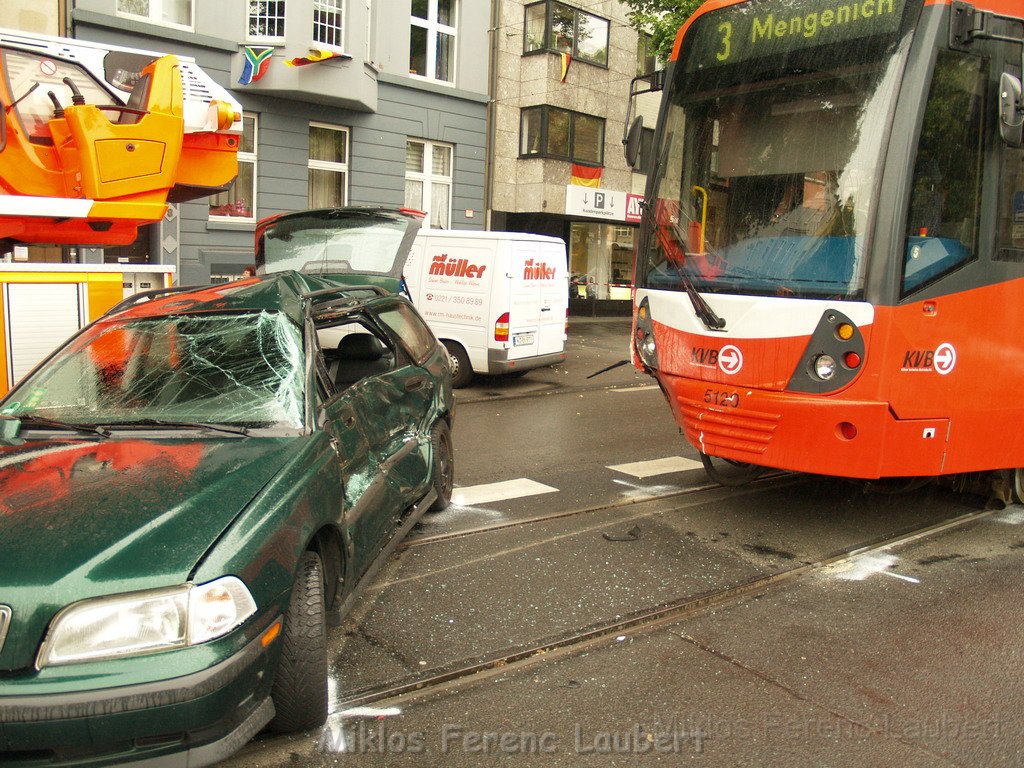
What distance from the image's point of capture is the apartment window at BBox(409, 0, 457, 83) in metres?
20.5

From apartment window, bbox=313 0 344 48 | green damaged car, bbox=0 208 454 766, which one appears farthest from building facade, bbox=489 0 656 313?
green damaged car, bbox=0 208 454 766

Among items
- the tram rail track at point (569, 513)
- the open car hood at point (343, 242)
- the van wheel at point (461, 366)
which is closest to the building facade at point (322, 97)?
the open car hood at point (343, 242)

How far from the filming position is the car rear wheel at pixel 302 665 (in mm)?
3268

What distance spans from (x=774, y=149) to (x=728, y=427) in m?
1.79

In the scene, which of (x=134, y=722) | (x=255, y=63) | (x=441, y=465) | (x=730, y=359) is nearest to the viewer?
(x=134, y=722)

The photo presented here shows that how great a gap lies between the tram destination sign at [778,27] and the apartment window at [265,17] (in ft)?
42.1

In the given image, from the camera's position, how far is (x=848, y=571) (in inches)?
214

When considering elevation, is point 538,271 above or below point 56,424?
above

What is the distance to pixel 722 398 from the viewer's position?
232 inches

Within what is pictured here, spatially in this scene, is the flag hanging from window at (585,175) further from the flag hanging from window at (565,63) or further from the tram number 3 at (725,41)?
the tram number 3 at (725,41)

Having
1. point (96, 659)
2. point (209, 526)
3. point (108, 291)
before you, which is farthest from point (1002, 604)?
point (108, 291)

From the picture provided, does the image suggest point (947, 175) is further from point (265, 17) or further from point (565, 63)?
point (565, 63)

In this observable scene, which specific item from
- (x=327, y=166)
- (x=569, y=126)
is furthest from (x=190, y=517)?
(x=569, y=126)

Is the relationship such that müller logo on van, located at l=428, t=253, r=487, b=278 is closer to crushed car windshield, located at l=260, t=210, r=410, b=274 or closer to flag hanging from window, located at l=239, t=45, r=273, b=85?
crushed car windshield, located at l=260, t=210, r=410, b=274
